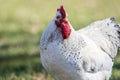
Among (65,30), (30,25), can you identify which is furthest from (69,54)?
(30,25)

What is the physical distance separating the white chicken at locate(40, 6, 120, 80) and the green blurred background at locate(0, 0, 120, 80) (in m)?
1.60

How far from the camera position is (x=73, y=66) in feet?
25.8

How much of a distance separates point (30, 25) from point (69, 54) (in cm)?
734

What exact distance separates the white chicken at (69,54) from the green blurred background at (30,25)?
160 centimetres

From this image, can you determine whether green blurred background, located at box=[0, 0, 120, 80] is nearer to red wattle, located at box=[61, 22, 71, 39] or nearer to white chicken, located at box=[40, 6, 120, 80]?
white chicken, located at box=[40, 6, 120, 80]

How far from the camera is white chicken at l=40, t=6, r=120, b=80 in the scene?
7.88m

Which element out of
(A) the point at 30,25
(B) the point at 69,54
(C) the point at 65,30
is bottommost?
(B) the point at 69,54

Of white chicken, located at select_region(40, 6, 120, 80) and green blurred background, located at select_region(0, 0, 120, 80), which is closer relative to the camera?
white chicken, located at select_region(40, 6, 120, 80)

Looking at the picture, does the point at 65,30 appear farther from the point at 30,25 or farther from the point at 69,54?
the point at 30,25

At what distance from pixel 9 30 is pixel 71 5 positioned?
3.10 metres

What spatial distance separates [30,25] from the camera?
15219 mm

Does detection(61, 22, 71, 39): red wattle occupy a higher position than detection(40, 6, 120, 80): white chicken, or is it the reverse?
detection(61, 22, 71, 39): red wattle

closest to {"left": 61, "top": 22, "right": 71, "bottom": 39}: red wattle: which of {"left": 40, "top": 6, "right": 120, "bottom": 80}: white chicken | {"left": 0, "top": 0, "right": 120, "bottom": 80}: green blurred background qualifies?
{"left": 40, "top": 6, "right": 120, "bottom": 80}: white chicken

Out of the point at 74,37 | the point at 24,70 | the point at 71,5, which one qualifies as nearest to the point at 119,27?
the point at 74,37
